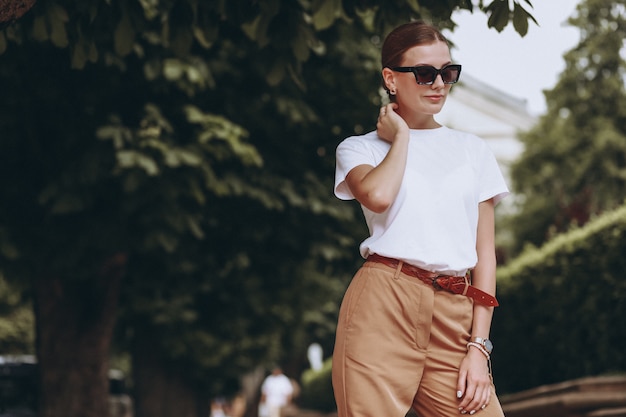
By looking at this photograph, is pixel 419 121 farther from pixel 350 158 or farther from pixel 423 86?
pixel 350 158

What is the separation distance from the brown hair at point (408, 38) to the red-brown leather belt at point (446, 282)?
0.64 metres

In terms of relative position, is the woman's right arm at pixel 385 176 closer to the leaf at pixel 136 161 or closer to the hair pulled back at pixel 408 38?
the hair pulled back at pixel 408 38

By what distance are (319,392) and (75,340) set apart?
12245mm

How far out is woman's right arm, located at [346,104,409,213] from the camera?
3.45 m

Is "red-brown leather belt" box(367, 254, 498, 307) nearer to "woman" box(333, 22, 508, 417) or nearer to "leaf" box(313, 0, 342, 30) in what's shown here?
"woman" box(333, 22, 508, 417)

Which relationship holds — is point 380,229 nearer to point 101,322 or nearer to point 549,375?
point 549,375

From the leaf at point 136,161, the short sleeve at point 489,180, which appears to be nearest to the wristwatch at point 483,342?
the short sleeve at point 489,180

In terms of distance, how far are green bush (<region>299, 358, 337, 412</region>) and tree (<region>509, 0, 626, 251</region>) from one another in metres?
7.84

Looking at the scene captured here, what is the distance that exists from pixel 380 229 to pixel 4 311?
79.2 ft

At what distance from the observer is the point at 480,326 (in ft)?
11.5

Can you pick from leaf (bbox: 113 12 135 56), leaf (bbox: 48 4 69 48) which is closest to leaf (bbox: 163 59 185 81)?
leaf (bbox: 113 12 135 56)

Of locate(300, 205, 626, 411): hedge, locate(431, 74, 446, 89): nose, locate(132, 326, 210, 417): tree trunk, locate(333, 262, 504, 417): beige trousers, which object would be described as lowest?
locate(333, 262, 504, 417): beige trousers

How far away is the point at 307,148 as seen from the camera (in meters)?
13.2

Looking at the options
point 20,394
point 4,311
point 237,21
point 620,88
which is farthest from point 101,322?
point 620,88
